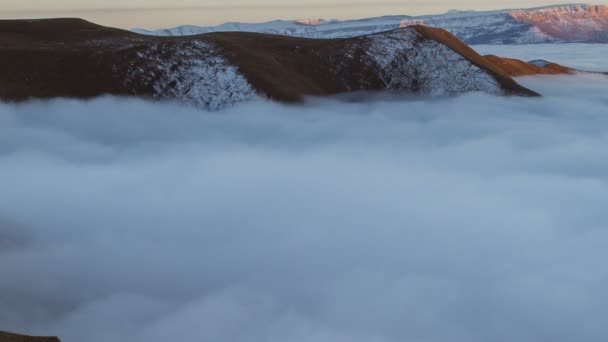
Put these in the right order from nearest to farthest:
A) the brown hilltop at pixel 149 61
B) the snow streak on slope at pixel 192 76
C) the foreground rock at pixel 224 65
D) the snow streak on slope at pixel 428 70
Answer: the brown hilltop at pixel 149 61 → the foreground rock at pixel 224 65 → the snow streak on slope at pixel 192 76 → the snow streak on slope at pixel 428 70

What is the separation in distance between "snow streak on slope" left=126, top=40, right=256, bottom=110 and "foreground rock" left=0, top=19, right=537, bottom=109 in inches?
6.4

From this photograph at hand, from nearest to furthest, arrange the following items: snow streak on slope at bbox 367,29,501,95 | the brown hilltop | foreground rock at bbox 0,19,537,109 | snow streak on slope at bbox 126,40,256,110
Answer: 1. the brown hilltop
2. foreground rock at bbox 0,19,537,109
3. snow streak on slope at bbox 126,40,256,110
4. snow streak on slope at bbox 367,29,501,95

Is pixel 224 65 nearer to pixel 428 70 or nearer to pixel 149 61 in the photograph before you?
pixel 149 61

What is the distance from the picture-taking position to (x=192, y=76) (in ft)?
302

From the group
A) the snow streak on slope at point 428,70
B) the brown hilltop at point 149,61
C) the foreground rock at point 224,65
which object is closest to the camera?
the brown hilltop at point 149,61

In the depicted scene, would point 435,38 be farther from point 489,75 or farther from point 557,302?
point 557,302

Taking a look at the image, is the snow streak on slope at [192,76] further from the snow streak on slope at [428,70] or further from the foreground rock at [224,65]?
the snow streak on slope at [428,70]

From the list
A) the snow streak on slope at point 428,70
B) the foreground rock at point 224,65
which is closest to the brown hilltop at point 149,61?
the foreground rock at point 224,65

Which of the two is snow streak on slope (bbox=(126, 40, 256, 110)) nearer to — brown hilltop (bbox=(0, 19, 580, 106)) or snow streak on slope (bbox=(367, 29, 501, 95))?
brown hilltop (bbox=(0, 19, 580, 106))

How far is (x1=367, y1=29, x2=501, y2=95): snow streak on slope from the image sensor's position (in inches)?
4306

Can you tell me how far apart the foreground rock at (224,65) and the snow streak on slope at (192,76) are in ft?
0.53

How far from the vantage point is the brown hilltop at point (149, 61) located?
86.5 meters

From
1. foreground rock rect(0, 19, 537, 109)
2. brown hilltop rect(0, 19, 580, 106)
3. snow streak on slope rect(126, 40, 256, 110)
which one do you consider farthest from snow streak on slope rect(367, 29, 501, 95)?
snow streak on slope rect(126, 40, 256, 110)

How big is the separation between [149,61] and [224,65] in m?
12.1
